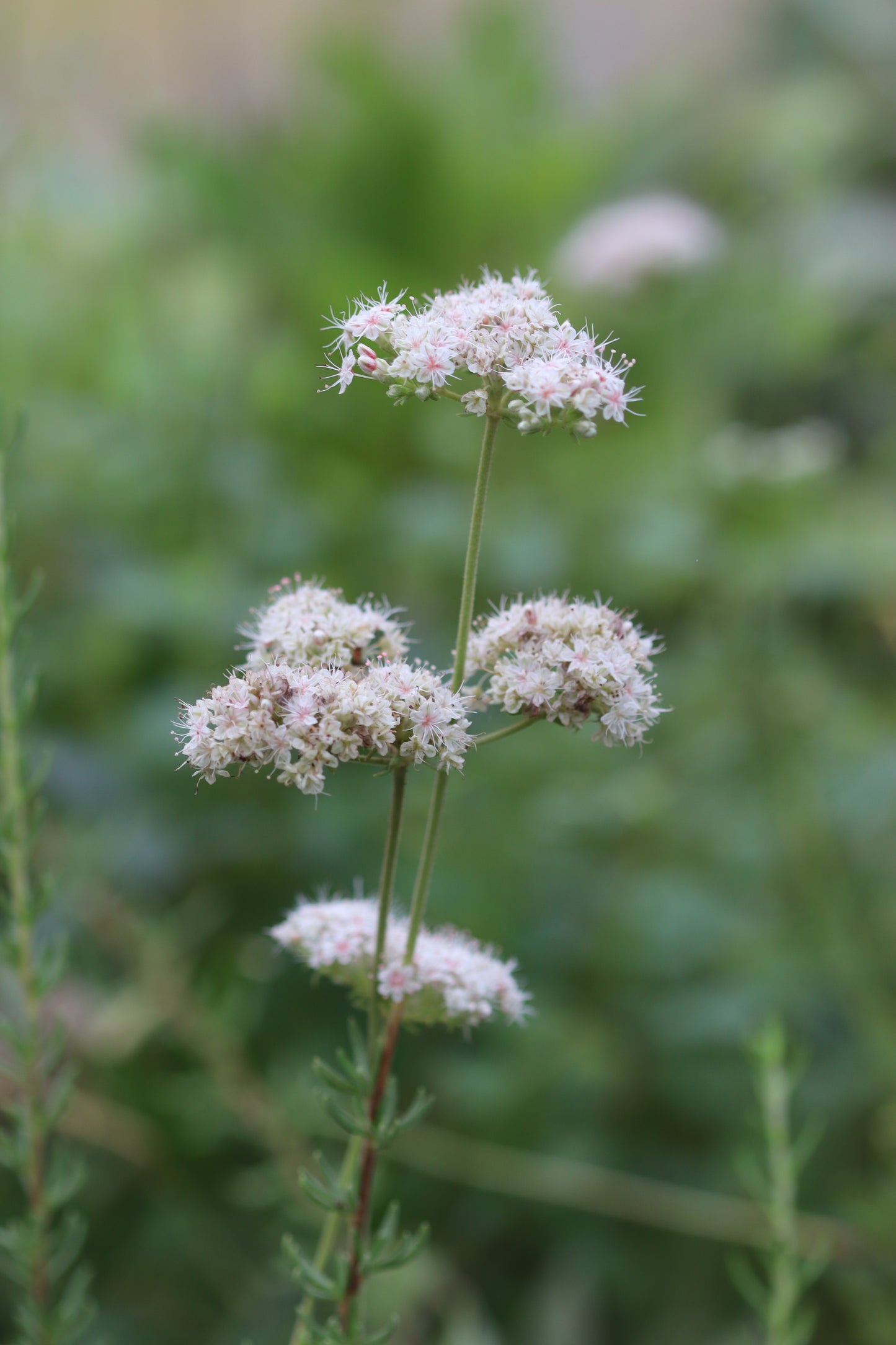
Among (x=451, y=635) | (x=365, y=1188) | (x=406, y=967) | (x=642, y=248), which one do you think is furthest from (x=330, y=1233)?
(x=642, y=248)

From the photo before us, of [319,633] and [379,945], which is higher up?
[319,633]

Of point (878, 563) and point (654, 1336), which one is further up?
point (878, 563)

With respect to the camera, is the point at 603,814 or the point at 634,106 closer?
the point at 603,814

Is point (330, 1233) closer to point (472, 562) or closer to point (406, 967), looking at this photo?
point (406, 967)

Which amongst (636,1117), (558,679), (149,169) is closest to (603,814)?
(636,1117)

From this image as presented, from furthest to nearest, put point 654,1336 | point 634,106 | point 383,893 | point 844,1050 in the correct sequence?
1. point 634,106
2. point 844,1050
3. point 654,1336
4. point 383,893

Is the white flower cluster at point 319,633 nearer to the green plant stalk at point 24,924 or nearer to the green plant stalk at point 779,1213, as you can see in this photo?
the green plant stalk at point 24,924

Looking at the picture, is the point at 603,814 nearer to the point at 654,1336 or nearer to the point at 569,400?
the point at 654,1336

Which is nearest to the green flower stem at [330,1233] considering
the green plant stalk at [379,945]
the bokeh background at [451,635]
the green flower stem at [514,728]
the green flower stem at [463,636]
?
the green plant stalk at [379,945]
